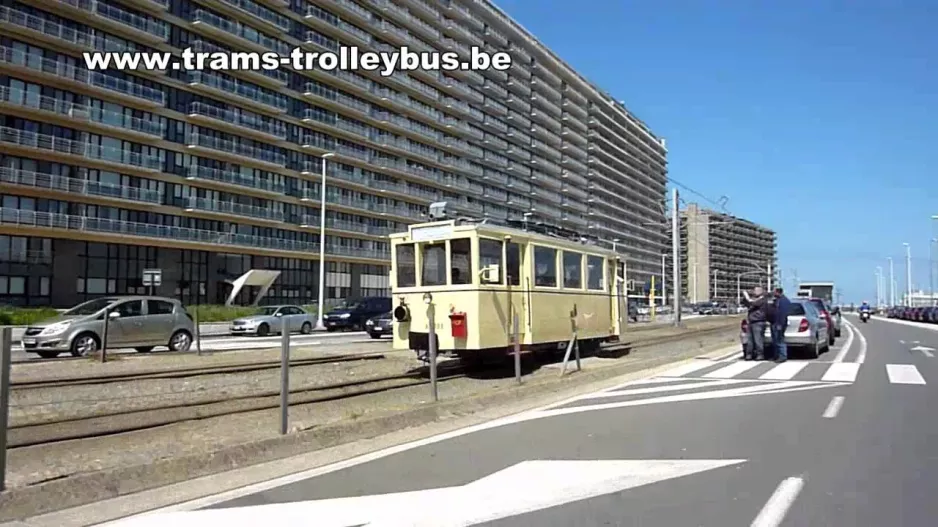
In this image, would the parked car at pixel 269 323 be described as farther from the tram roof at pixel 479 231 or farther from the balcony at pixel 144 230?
the balcony at pixel 144 230

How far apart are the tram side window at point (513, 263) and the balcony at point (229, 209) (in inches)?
1959

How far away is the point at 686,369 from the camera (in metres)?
17.5

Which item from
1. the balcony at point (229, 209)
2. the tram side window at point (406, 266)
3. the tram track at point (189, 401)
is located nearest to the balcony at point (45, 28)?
the balcony at point (229, 209)

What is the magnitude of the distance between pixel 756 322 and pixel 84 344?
16.0 meters

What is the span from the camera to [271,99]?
222 feet

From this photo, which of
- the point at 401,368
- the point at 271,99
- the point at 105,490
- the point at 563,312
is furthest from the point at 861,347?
the point at 271,99

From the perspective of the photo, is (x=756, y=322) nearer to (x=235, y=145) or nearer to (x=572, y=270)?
(x=572, y=270)

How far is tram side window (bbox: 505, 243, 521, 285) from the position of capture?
15.7 metres

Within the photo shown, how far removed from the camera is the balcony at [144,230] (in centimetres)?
5031

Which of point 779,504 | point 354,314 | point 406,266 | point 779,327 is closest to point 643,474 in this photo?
point 779,504

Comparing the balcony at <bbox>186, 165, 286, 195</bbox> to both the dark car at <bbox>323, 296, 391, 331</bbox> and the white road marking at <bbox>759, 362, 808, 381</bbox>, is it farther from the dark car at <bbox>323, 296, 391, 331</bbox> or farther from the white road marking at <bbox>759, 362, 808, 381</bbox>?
the white road marking at <bbox>759, 362, 808, 381</bbox>

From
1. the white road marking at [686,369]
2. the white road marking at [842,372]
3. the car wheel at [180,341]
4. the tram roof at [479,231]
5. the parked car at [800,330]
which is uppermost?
the tram roof at [479,231]

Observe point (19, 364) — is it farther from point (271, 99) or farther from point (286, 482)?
point (271, 99)

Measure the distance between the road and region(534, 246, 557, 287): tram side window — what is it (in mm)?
4713
